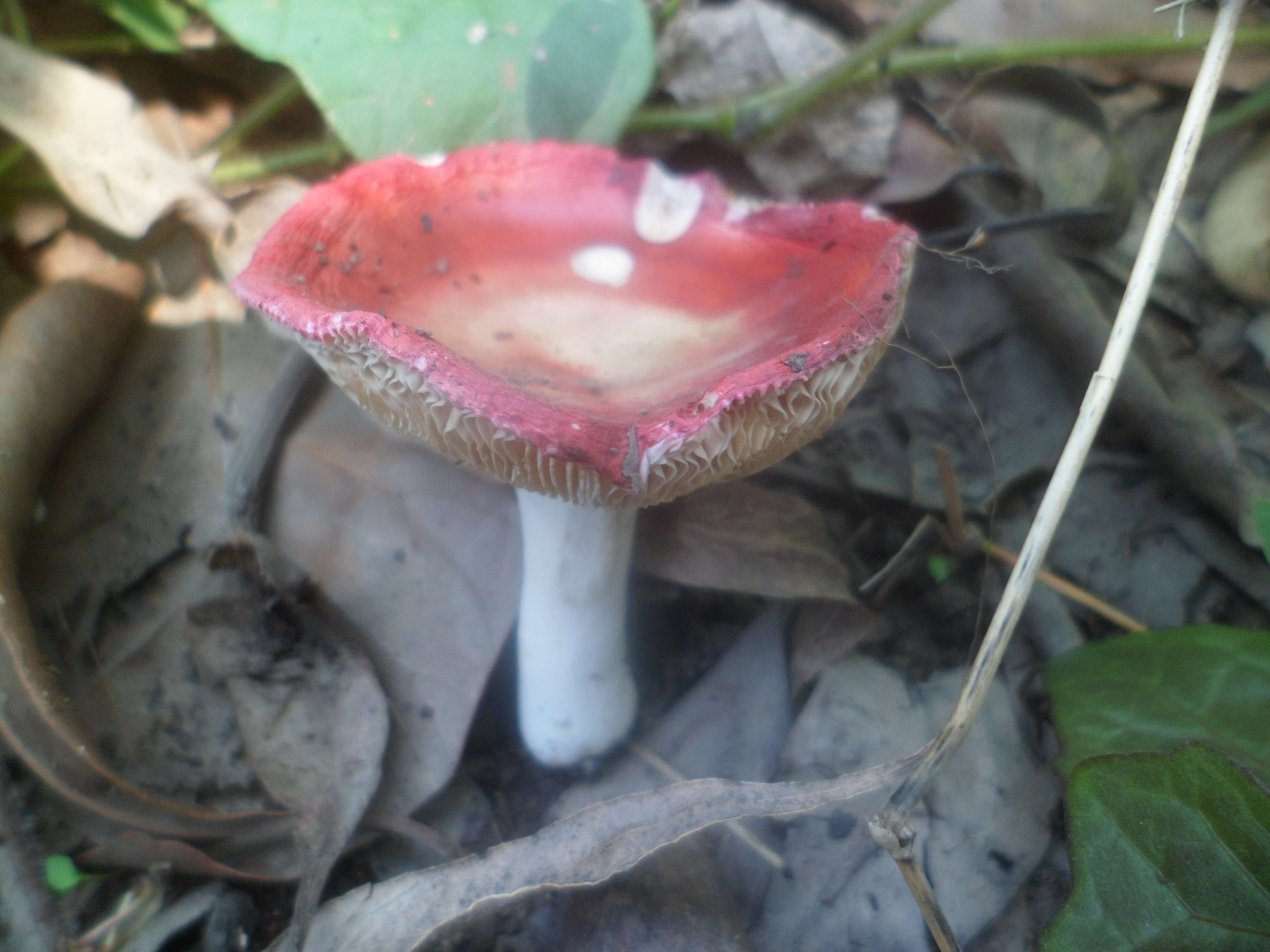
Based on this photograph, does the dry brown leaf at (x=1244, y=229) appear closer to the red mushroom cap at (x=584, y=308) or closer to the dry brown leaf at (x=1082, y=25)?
the dry brown leaf at (x=1082, y=25)

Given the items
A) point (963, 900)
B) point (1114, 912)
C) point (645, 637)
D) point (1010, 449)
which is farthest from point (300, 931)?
point (1010, 449)

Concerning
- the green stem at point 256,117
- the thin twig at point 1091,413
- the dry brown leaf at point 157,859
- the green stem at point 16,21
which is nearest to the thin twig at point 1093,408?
the thin twig at point 1091,413

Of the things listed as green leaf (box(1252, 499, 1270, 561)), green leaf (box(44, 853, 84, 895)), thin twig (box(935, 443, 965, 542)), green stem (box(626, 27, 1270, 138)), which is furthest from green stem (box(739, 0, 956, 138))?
green leaf (box(44, 853, 84, 895))

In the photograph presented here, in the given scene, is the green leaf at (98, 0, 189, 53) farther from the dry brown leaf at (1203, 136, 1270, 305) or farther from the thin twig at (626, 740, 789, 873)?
the dry brown leaf at (1203, 136, 1270, 305)

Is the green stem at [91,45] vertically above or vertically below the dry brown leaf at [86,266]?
above

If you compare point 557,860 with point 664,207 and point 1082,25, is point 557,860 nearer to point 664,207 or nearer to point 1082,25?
point 664,207
